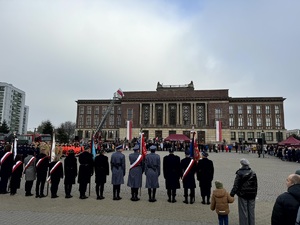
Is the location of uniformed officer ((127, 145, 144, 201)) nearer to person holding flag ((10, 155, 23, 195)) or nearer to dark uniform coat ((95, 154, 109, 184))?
dark uniform coat ((95, 154, 109, 184))

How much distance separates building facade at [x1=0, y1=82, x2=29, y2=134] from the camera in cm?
11200

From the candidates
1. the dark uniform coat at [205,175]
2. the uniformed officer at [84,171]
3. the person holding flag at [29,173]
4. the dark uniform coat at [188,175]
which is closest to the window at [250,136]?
the dark uniform coat at [188,175]

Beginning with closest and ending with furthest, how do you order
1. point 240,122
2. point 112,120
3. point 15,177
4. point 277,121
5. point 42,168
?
point 42,168, point 15,177, point 277,121, point 240,122, point 112,120

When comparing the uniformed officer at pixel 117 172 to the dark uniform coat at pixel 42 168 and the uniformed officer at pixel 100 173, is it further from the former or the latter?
the dark uniform coat at pixel 42 168

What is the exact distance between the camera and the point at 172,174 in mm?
8648

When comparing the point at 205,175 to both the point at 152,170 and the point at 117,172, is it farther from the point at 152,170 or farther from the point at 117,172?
the point at 117,172

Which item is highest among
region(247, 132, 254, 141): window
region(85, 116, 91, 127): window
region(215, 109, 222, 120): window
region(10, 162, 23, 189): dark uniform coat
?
region(215, 109, 222, 120): window

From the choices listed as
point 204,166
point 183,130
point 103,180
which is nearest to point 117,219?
point 103,180

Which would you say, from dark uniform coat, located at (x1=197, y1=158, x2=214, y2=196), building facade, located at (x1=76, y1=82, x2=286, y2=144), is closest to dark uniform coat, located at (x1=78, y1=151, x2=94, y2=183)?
dark uniform coat, located at (x1=197, y1=158, x2=214, y2=196)

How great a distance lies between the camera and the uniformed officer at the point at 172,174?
8.57 metres

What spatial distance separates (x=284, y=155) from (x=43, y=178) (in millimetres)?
29171

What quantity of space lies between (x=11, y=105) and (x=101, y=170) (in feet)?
419

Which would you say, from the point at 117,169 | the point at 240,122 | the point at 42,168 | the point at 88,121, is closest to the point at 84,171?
the point at 117,169

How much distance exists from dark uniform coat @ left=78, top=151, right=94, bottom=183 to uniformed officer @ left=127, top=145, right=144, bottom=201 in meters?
1.65
